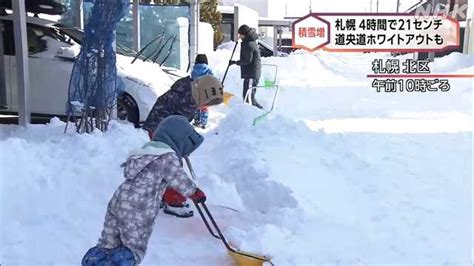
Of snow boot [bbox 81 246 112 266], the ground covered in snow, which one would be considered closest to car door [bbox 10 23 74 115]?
the ground covered in snow

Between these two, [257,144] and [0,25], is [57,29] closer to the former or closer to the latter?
[0,25]

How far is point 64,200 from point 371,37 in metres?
8.62

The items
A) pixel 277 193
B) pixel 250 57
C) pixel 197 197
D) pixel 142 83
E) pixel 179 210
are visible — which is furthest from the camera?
pixel 250 57

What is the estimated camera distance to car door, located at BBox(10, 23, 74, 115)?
315 inches

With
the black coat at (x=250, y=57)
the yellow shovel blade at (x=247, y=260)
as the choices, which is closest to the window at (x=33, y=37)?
the black coat at (x=250, y=57)

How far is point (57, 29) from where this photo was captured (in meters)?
8.31

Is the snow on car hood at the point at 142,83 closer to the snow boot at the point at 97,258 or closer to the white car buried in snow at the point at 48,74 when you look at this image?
the white car buried in snow at the point at 48,74

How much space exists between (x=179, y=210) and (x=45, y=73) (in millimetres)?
4264

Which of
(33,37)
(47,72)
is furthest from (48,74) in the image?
(33,37)

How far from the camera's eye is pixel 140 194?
3.12 m

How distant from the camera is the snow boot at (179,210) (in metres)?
4.65

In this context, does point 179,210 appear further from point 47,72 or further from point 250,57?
point 250,57

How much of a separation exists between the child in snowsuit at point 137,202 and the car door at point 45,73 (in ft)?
17.2

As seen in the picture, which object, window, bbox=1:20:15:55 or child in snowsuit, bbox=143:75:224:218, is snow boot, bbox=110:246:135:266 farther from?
window, bbox=1:20:15:55
